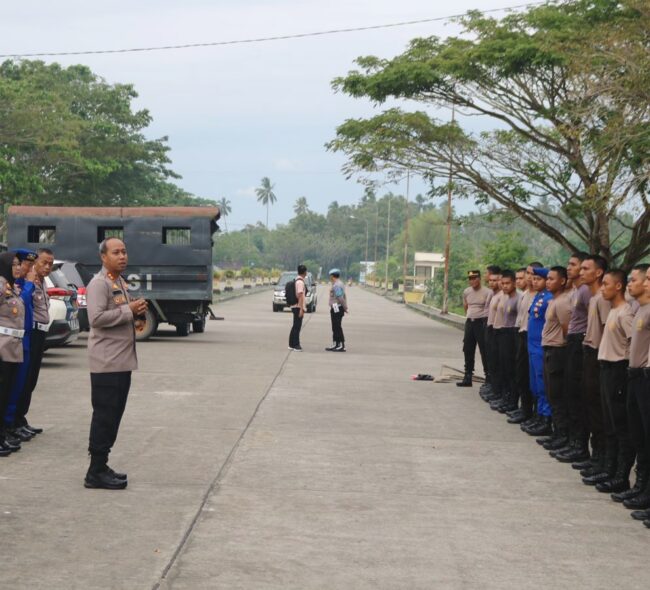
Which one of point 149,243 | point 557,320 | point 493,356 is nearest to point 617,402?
point 557,320

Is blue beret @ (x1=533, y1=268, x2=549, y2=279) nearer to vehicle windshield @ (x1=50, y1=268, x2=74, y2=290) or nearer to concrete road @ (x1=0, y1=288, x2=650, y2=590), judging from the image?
concrete road @ (x1=0, y1=288, x2=650, y2=590)

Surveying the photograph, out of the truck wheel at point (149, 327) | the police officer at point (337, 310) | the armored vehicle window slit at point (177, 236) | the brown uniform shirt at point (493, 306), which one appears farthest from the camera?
the armored vehicle window slit at point (177, 236)

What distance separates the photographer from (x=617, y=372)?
27.1ft

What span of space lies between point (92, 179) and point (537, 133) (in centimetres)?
3121

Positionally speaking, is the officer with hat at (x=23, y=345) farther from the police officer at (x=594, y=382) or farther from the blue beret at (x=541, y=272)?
the blue beret at (x=541, y=272)

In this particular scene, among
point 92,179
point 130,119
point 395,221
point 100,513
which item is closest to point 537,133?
point 100,513

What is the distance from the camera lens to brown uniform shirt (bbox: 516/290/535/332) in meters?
12.4

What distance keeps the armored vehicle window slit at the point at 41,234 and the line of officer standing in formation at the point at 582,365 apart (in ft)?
43.6

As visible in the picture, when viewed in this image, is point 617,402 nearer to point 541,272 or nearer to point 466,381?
point 541,272

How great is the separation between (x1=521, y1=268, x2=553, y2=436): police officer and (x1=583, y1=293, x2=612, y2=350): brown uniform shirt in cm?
190

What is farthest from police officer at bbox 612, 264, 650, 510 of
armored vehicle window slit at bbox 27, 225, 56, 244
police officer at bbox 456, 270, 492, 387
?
armored vehicle window slit at bbox 27, 225, 56, 244

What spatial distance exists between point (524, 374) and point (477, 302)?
3459 millimetres

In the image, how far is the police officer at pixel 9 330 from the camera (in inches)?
366

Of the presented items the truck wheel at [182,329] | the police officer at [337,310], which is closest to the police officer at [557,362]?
the police officer at [337,310]
